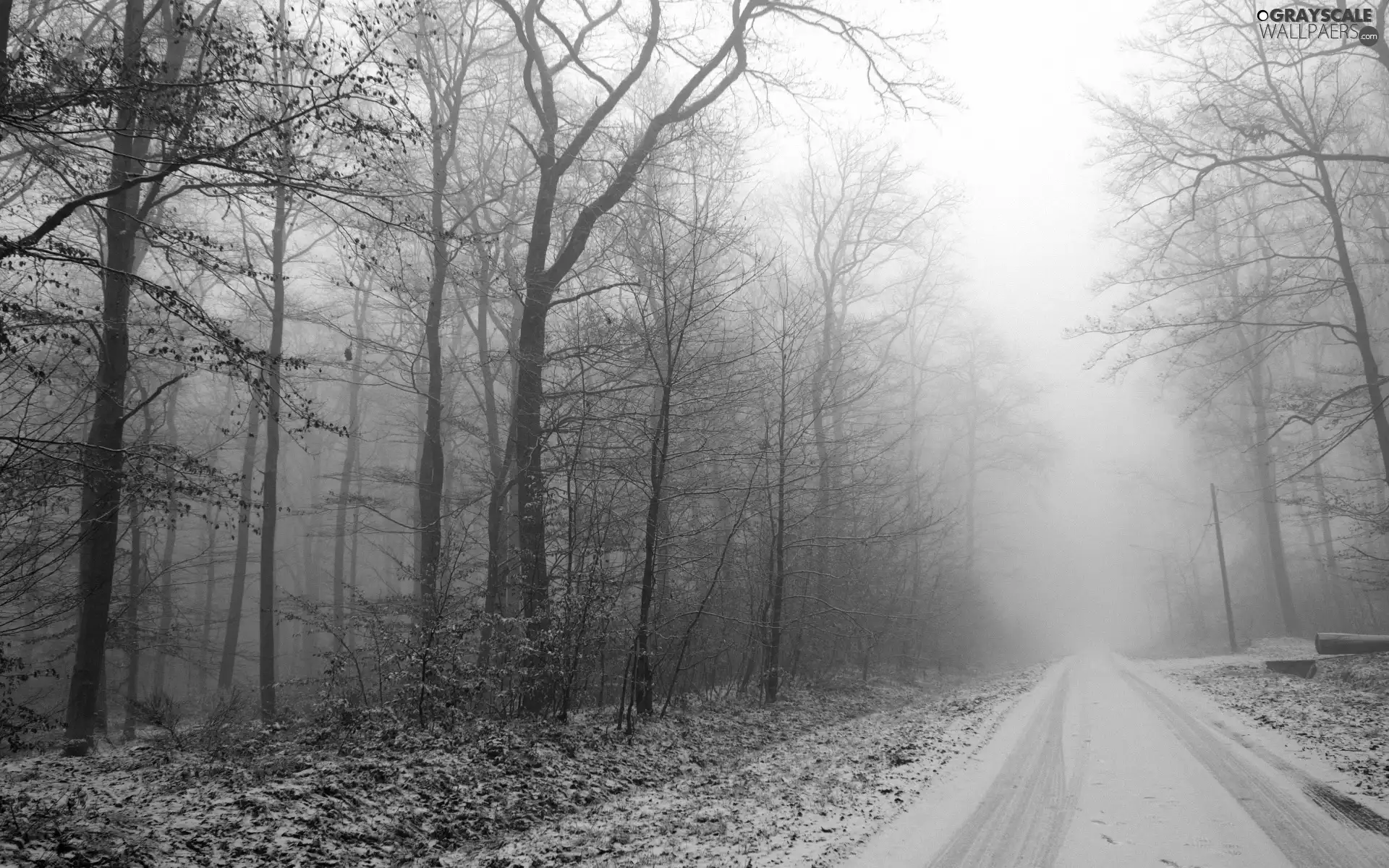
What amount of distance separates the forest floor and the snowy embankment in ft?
11.0

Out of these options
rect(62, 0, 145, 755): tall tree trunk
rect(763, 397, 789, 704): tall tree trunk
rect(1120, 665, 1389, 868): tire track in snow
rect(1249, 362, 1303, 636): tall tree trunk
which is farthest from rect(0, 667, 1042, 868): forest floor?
rect(1249, 362, 1303, 636): tall tree trunk

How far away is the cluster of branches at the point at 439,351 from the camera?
15.2 ft

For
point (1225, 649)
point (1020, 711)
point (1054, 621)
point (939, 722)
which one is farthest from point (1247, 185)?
point (1054, 621)

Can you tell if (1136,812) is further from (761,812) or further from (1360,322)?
(1360,322)

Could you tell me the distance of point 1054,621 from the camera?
213 feet

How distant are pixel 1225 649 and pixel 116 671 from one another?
4081cm

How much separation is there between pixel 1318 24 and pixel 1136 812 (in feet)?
45.3

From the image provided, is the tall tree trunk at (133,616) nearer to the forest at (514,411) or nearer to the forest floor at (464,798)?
the forest at (514,411)

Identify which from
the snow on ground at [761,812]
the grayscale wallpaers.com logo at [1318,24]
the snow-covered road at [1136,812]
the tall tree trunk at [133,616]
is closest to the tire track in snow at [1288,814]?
the snow-covered road at [1136,812]

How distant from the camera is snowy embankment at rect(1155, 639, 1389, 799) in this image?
6.34 meters

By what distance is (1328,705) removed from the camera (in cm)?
974

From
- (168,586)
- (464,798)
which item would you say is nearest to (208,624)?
(168,586)

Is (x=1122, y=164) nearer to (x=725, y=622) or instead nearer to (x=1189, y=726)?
(x=1189, y=726)

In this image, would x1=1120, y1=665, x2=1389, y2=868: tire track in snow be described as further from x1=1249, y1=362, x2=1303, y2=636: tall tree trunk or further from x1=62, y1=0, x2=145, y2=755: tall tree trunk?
x1=1249, y1=362, x2=1303, y2=636: tall tree trunk
